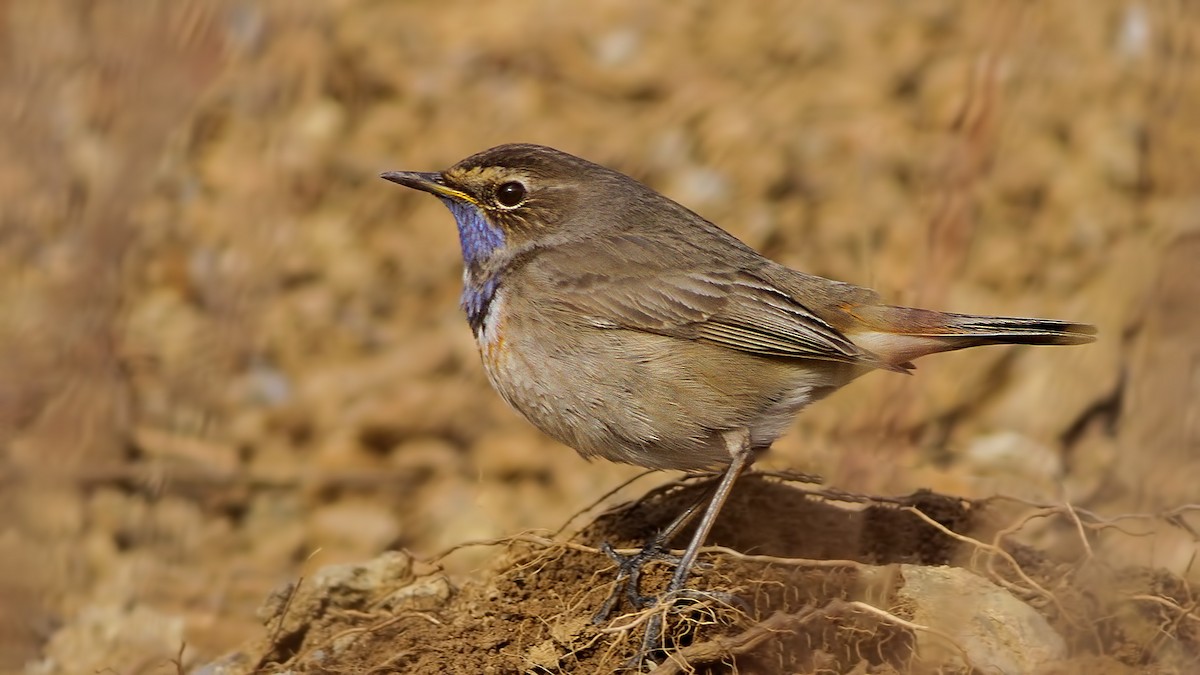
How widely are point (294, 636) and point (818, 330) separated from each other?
226 centimetres

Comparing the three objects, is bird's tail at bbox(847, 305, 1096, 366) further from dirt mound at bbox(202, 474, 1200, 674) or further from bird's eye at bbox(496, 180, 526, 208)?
bird's eye at bbox(496, 180, 526, 208)

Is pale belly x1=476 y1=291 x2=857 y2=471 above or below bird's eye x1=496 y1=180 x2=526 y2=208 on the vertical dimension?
below

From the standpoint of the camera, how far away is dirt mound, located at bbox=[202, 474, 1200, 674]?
4.24 metres

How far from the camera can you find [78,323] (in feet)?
10.5

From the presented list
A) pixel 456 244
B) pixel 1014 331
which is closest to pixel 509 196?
pixel 1014 331

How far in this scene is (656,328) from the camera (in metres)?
5.18

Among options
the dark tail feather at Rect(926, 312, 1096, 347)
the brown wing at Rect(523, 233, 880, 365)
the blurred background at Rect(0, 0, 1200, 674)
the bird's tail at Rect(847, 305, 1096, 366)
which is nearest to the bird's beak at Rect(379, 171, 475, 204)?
the brown wing at Rect(523, 233, 880, 365)

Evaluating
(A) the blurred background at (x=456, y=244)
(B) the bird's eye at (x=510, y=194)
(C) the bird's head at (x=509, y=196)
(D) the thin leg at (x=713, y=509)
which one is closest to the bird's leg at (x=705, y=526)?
(D) the thin leg at (x=713, y=509)

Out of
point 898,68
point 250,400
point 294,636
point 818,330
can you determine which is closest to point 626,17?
point 898,68

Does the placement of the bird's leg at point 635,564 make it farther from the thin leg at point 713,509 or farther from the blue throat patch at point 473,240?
the blue throat patch at point 473,240

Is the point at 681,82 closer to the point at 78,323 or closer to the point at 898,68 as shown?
Result: the point at 898,68

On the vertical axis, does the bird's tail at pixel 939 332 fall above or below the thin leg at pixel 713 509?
above

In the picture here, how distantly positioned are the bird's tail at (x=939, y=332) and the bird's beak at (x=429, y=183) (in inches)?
66.0

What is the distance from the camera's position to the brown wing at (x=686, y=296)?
5.13 meters
